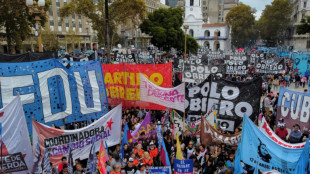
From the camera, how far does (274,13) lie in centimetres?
6334

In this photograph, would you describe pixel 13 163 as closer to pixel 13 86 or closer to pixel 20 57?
pixel 13 86

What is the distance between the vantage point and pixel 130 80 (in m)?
10.2

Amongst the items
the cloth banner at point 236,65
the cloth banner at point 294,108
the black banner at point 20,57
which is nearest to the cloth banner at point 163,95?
the cloth banner at point 294,108

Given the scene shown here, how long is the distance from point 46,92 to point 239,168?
541 cm

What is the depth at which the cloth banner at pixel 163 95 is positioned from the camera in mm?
8750

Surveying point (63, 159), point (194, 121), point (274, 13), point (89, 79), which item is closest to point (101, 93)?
point (89, 79)

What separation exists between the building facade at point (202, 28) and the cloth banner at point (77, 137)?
74.9 metres

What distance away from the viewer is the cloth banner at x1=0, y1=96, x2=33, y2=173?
5555 millimetres

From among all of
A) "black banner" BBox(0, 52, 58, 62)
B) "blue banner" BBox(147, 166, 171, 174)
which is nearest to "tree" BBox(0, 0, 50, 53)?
"black banner" BBox(0, 52, 58, 62)

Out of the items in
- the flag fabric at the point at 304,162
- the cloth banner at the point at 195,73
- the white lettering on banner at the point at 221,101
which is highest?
the cloth banner at the point at 195,73

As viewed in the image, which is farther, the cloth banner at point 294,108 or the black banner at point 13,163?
the cloth banner at point 294,108

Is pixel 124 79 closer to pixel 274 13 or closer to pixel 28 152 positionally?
pixel 28 152

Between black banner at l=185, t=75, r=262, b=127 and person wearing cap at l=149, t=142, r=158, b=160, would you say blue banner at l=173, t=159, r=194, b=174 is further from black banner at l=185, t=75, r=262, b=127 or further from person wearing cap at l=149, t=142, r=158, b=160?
black banner at l=185, t=75, r=262, b=127

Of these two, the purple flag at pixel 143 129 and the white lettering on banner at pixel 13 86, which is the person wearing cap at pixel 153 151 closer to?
the purple flag at pixel 143 129
